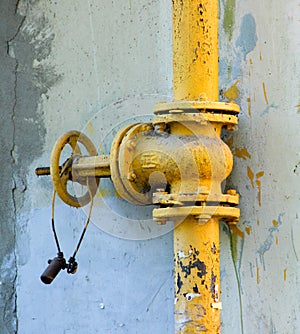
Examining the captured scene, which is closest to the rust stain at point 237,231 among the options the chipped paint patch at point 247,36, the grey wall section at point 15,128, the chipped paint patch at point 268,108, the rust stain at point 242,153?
the rust stain at point 242,153

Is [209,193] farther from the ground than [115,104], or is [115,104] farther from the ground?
[115,104]

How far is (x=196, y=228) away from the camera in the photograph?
174cm

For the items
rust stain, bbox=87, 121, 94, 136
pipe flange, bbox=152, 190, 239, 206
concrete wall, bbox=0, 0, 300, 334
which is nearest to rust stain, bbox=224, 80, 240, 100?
concrete wall, bbox=0, 0, 300, 334

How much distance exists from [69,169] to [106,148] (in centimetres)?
14

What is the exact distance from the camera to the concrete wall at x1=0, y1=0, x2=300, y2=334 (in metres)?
1.78

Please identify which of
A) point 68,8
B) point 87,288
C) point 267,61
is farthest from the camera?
point 68,8

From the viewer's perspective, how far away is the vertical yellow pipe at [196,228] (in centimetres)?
172

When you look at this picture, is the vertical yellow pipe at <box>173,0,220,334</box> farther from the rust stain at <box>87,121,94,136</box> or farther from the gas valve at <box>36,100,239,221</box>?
the rust stain at <box>87,121,94,136</box>

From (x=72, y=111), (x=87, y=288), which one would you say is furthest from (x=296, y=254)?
(x=72, y=111)

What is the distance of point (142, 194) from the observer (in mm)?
1798

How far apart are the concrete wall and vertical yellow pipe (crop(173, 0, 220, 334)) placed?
0.09m

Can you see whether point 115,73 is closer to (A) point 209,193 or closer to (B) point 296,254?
(A) point 209,193

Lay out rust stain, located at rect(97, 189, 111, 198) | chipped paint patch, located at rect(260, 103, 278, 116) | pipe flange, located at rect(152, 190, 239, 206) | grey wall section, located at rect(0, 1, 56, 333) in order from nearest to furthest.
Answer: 1. pipe flange, located at rect(152, 190, 239, 206)
2. chipped paint patch, located at rect(260, 103, 278, 116)
3. rust stain, located at rect(97, 189, 111, 198)
4. grey wall section, located at rect(0, 1, 56, 333)

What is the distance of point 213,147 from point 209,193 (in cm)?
10
